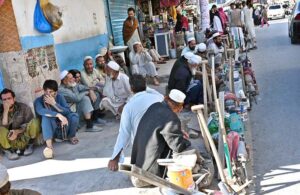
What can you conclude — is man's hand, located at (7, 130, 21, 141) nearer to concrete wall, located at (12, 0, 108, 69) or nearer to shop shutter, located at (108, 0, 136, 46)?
concrete wall, located at (12, 0, 108, 69)

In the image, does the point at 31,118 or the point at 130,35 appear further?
the point at 130,35

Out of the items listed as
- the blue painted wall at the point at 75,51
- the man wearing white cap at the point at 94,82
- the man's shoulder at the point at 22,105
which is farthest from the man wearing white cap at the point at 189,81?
the man's shoulder at the point at 22,105

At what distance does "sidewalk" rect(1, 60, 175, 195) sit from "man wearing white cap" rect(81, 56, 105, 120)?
745 millimetres

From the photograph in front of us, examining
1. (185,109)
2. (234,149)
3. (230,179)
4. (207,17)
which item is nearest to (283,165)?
(234,149)

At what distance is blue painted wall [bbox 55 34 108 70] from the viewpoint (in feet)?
25.3

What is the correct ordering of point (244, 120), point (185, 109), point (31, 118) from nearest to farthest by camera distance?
point (31, 118) → point (244, 120) → point (185, 109)

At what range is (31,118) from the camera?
5789 mm

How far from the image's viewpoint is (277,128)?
20.0ft

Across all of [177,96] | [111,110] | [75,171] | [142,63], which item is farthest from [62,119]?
[142,63]

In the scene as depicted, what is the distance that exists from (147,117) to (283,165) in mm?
1852

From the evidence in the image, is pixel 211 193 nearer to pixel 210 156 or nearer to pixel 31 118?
pixel 210 156

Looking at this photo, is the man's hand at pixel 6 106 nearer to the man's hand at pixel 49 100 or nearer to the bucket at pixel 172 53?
the man's hand at pixel 49 100

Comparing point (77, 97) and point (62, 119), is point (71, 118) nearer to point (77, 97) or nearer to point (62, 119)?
point (62, 119)

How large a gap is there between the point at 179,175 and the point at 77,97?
3.22 meters
